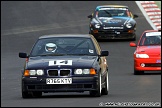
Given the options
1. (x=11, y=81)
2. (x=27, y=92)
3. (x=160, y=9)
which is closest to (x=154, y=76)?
(x=11, y=81)

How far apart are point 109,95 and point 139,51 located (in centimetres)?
762

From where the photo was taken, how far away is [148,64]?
23203 mm

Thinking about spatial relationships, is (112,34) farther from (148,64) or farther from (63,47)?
(63,47)

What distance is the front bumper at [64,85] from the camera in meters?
14.9

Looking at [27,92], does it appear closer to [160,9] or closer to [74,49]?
[74,49]

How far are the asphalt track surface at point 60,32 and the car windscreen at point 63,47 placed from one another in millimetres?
795

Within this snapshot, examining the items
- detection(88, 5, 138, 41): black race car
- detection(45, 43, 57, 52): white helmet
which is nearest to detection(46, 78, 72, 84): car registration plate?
detection(45, 43, 57, 52): white helmet

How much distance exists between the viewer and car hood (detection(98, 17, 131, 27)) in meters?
34.1

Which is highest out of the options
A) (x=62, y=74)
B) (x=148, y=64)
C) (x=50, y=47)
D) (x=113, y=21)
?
(x=113, y=21)

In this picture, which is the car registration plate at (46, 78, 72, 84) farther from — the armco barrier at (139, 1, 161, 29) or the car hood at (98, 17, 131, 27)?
the armco barrier at (139, 1, 161, 29)

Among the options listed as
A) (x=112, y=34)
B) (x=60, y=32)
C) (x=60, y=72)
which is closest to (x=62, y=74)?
(x=60, y=72)

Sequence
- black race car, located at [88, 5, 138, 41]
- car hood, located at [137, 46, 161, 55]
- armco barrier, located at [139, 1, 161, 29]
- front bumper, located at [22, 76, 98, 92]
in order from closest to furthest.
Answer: front bumper, located at [22, 76, 98, 92] → car hood, located at [137, 46, 161, 55] → black race car, located at [88, 5, 138, 41] → armco barrier, located at [139, 1, 161, 29]

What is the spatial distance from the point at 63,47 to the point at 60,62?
0.97 m

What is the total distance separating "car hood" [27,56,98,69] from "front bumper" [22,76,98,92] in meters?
0.25
